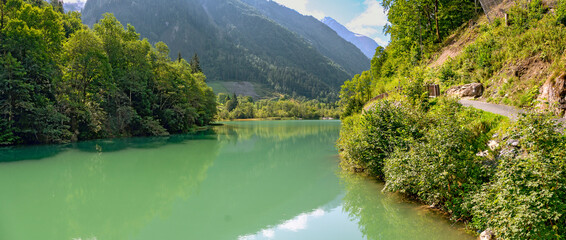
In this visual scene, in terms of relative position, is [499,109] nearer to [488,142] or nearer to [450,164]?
[488,142]

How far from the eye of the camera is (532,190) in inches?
243

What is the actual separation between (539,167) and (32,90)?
134 ft

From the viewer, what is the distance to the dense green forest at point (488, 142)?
616 centimetres

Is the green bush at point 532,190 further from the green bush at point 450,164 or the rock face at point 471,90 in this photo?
the rock face at point 471,90

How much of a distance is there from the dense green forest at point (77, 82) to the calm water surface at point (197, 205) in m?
12.7

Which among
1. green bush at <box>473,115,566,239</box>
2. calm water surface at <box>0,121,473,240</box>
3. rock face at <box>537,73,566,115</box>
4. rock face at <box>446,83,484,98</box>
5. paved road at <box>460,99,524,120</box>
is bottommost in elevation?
calm water surface at <box>0,121,473,240</box>

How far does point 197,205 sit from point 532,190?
450 inches

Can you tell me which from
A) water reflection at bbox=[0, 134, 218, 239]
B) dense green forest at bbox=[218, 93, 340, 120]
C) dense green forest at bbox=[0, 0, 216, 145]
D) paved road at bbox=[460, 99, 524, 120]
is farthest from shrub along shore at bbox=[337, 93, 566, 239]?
dense green forest at bbox=[218, 93, 340, 120]

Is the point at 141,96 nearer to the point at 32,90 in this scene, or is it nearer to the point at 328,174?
the point at 32,90

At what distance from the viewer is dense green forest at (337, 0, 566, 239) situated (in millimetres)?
6156

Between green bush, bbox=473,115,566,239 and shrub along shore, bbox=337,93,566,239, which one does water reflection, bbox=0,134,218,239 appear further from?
green bush, bbox=473,115,566,239

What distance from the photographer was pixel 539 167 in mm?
6160

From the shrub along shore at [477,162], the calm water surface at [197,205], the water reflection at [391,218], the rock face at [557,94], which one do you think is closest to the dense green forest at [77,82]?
the calm water surface at [197,205]

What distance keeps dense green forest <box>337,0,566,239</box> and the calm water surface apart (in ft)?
4.42
